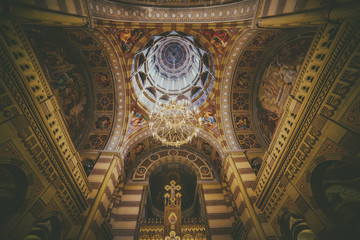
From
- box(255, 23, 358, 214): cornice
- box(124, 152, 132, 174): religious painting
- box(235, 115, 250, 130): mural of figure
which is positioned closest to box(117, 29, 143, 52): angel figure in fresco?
box(124, 152, 132, 174): religious painting

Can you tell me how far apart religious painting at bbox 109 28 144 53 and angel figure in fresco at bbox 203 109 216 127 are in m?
6.41

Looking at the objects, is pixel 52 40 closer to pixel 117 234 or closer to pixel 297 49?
pixel 117 234

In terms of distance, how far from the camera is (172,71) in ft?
48.3

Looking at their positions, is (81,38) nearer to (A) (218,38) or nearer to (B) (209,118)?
(A) (218,38)

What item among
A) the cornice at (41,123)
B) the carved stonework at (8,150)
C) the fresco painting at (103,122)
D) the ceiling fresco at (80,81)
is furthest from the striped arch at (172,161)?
the carved stonework at (8,150)

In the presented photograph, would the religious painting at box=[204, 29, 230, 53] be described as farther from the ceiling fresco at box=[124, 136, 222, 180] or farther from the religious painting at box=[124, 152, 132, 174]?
the religious painting at box=[124, 152, 132, 174]

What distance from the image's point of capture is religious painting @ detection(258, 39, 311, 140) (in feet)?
26.4

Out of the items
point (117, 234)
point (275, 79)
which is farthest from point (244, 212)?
point (275, 79)

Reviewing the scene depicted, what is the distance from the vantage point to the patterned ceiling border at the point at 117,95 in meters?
9.23

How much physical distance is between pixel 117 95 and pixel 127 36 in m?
3.56

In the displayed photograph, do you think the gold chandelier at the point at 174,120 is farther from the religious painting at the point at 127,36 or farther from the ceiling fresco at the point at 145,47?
the religious painting at the point at 127,36

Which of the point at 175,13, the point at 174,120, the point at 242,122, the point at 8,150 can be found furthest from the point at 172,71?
the point at 8,150

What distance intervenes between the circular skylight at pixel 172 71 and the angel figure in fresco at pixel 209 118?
1.08 metres

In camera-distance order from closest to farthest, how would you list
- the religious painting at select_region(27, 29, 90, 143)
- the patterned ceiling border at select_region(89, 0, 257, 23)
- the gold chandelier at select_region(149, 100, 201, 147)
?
1. the patterned ceiling border at select_region(89, 0, 257, 23)
2. the religious painting at select_region(27, 29, 90, 143)
3. the gold chandelier at select_region(149, 100, 201, 147)
